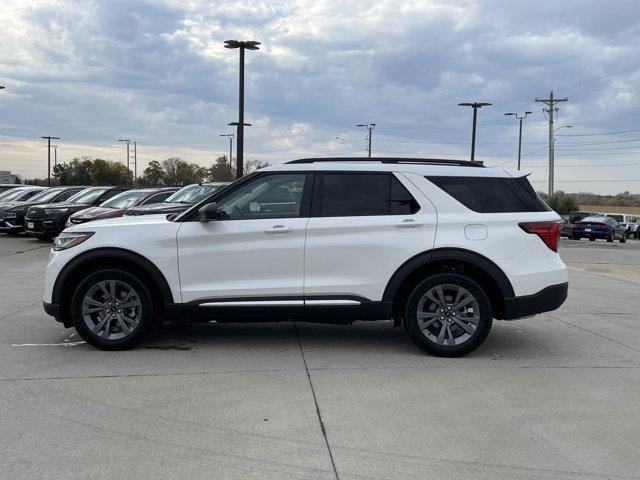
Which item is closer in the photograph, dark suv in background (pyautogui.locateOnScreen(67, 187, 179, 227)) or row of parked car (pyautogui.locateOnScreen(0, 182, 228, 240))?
row of parked car (pyautogui.locateOnScreen(0, 182, 228, 240))

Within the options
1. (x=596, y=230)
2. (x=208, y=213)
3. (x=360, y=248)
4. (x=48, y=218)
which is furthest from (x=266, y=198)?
(x=596, y=230)

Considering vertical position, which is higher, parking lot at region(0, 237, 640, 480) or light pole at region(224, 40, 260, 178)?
light pole at region(224, 40, 260, 178)

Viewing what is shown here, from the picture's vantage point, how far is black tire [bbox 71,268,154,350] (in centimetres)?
588

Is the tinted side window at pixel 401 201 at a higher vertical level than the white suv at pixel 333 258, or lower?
higher

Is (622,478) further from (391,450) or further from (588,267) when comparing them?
(588,267)

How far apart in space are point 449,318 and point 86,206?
1567cm

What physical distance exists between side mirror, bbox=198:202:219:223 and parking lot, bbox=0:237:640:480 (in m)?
1.32

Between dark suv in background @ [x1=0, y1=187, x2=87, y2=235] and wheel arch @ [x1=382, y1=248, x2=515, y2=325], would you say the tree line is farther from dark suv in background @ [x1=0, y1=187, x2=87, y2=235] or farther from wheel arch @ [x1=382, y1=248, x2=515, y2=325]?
wheel arch @ [x1=382, y1=248, x2=515, y2=325]

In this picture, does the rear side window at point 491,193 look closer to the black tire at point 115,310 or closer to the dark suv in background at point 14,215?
the black tire at point 115,310

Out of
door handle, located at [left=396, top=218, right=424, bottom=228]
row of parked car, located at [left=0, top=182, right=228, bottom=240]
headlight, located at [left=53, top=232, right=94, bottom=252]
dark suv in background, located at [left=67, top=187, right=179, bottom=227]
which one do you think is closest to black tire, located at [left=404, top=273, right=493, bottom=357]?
door handle, located at [left=396, top=218, right=424, bottom=228]

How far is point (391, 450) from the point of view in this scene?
3840mm

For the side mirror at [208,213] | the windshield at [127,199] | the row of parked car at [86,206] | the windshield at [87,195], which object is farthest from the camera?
the windshield at [87,195]

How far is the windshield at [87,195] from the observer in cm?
1977

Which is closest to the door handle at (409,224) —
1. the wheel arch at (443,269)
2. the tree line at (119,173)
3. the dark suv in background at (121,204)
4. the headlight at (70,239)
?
the wheel arch at (443,269)
